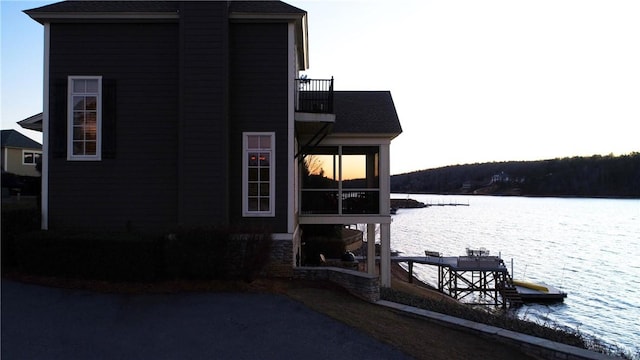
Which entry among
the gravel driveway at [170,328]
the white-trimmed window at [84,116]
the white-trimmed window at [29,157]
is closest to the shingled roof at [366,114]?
the white-trimmed window at [84,116]

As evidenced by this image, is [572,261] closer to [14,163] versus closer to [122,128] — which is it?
[122,128]

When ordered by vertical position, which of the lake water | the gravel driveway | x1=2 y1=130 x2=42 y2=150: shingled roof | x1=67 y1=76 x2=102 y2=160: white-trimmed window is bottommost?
the lake water

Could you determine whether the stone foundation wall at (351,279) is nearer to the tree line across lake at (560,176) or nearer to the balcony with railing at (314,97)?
the balcony with railing at (314,97)

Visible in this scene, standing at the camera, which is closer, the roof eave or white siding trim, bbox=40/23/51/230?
the roof eave

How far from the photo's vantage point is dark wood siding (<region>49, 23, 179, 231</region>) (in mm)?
11641

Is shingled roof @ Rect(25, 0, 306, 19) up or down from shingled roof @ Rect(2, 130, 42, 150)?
up

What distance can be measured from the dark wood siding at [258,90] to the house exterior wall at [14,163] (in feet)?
92.2

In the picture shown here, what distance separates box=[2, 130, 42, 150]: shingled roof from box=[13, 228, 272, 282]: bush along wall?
1134 inches

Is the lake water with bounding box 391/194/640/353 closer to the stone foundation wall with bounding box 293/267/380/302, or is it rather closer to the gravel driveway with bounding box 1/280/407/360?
the stone foundation wall with bounding box 293/267/380/302

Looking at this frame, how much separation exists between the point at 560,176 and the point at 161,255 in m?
154

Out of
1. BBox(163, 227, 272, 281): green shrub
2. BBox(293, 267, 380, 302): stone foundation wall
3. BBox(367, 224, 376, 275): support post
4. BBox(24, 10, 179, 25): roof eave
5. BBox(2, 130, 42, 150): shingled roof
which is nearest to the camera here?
BBox(163, 227, 272, 281): green shrub

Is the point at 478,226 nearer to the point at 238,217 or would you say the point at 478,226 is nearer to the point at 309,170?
the point at 309,170

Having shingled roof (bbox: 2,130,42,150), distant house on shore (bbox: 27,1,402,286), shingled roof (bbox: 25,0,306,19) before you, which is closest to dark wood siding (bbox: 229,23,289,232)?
distant house on shore (bbox: 27,1,402,286)

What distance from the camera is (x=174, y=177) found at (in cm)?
1164
